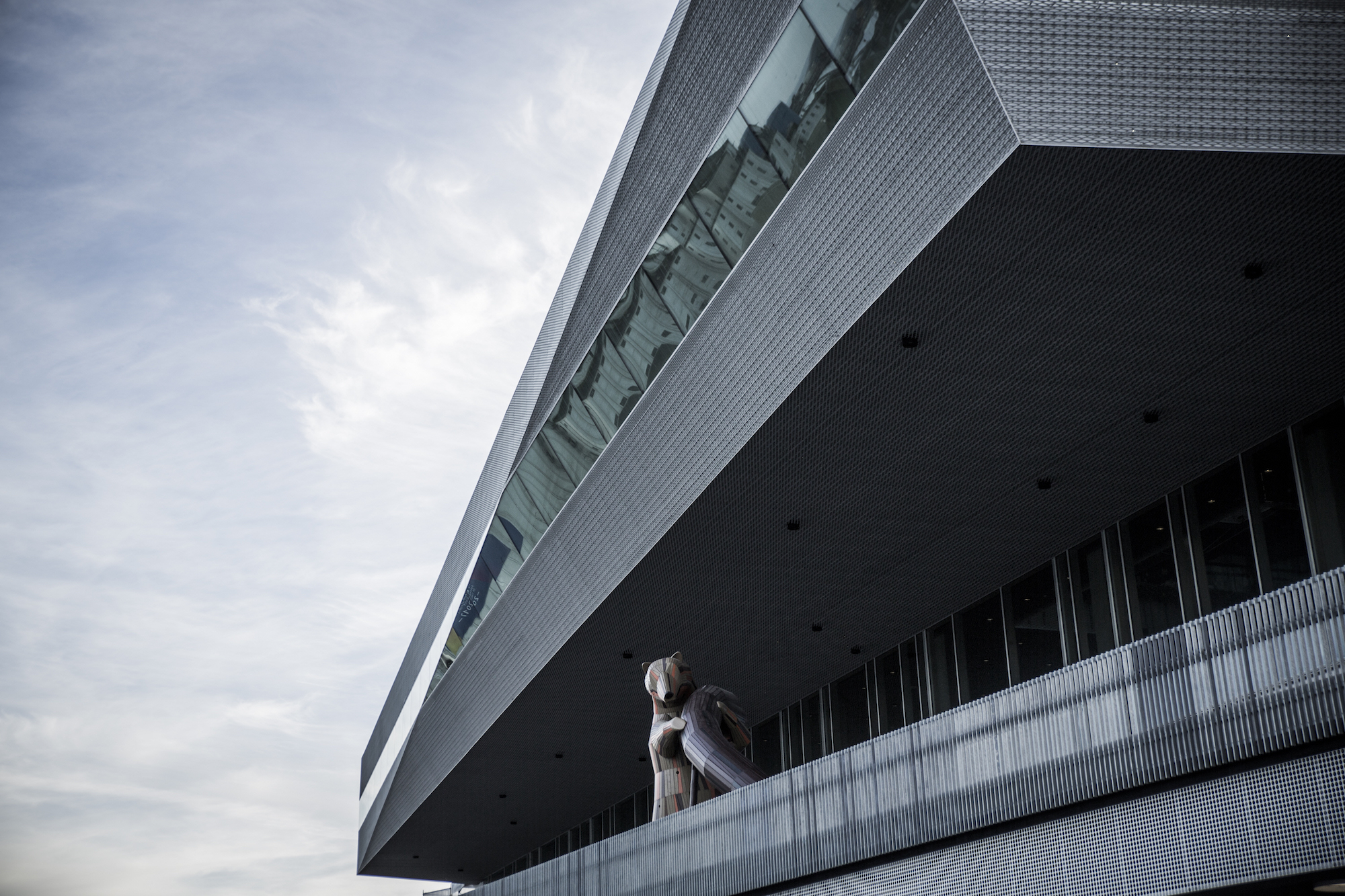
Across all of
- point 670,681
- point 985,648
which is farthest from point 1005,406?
point 985,648

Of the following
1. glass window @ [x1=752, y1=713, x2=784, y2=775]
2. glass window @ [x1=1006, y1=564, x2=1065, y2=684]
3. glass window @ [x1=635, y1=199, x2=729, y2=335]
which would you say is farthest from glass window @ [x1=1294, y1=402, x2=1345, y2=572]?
glass window @ [x1=752, y1=713, x2=784, y2=775]

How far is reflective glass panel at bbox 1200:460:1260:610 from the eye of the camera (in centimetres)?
1320

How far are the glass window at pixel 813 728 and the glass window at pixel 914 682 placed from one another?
104 inches

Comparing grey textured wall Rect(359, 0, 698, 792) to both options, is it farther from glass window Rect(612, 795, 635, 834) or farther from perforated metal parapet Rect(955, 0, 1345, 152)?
glass window Rect(612, 795, 635, 834)

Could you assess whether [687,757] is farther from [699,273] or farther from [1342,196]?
[1342,196]

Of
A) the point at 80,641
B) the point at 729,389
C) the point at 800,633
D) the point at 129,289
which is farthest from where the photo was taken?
the point at 80,641

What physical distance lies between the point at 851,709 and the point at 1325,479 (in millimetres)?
9654

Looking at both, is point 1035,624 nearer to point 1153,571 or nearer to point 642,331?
point 1153,571

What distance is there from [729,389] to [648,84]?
359 centimetres

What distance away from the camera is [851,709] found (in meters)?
20.4

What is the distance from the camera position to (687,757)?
50.2ft

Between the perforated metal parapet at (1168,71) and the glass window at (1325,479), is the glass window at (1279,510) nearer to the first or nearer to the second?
the glass window at (1325,479)

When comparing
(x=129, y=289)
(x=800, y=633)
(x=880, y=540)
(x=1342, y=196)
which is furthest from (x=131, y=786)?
(x=1342, y=196)

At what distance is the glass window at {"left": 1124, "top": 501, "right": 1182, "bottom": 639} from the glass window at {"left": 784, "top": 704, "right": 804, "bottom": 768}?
833cm
